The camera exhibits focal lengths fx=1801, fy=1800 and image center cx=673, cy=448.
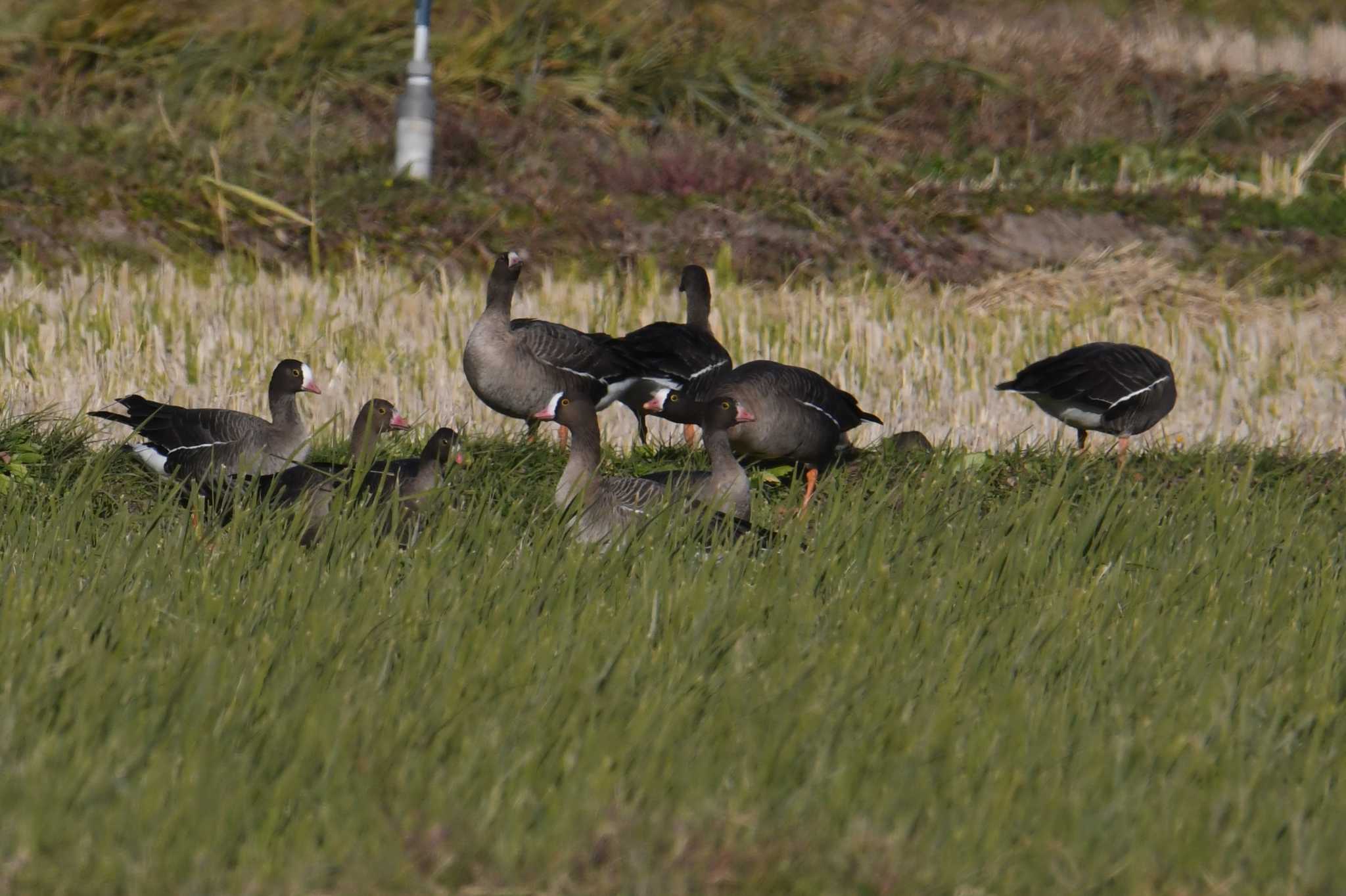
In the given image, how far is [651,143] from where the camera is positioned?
19141 mm

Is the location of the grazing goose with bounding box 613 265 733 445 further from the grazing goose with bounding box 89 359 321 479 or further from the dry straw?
the grazing goose with bounding box 89 359 321 479

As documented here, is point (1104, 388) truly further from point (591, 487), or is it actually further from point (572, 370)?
point (591, 487)

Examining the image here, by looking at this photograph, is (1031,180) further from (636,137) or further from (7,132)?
(7,132)

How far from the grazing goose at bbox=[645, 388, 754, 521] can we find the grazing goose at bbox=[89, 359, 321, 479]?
1529mm

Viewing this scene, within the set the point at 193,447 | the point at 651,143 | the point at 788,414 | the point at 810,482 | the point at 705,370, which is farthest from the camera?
the point at 651,143

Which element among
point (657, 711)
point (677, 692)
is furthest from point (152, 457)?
point (657, 711)

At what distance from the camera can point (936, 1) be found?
2605 centimetres

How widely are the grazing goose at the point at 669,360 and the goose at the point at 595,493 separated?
4.71 feet

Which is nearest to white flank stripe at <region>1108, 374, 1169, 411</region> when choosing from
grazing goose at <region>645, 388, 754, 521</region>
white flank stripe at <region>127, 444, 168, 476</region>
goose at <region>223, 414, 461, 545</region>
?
grazing goose at <region>645, 388, 754, 521</region>

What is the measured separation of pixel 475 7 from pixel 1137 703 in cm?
1631

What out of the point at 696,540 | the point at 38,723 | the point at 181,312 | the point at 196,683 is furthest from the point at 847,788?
the point at 181,312

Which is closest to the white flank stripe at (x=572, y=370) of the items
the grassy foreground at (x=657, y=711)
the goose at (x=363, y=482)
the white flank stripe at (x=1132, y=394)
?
the goose at (x=363, y=482)

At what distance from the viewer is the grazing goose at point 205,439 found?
288 inches

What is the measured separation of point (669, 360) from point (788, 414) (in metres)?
1.28
